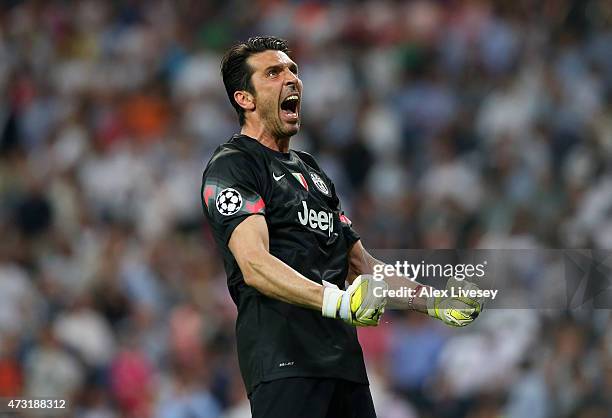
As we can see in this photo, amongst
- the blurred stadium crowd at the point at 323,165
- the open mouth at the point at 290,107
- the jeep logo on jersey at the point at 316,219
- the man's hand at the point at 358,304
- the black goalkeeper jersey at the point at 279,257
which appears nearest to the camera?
the man's hand at the point at 358,304

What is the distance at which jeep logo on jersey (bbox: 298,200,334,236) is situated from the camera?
3.84m

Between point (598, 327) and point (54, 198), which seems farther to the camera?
point (54, 198)

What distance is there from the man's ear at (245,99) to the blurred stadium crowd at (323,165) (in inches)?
137

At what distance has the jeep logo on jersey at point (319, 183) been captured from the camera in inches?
160

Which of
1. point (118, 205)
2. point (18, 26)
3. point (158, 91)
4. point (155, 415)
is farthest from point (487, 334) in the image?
point (18, 26)

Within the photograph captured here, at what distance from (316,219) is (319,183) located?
0.82 ft

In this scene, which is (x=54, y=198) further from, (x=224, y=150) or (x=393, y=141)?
(x=224, y=150)

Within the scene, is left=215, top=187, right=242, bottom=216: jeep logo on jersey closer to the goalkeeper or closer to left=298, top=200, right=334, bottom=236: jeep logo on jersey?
the goalkeeper

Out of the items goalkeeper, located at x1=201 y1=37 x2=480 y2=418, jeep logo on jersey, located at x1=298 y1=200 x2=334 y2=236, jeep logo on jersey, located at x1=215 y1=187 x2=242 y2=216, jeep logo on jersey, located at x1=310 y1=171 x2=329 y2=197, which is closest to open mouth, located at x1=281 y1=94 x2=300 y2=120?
goalkeeper, located at x1=201 y1=37 x2=480 y2=418

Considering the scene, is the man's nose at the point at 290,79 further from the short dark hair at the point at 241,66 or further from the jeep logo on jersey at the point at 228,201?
the jeep logo on jersey at the point at 228,201

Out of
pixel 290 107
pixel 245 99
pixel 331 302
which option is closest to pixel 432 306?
pixel 331 302

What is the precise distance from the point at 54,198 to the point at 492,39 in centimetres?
449

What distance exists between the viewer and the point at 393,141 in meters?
9.84

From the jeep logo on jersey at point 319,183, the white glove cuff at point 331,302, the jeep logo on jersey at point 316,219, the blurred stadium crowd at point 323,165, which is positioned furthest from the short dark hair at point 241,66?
the blurred stadium crowd at point 323,165
